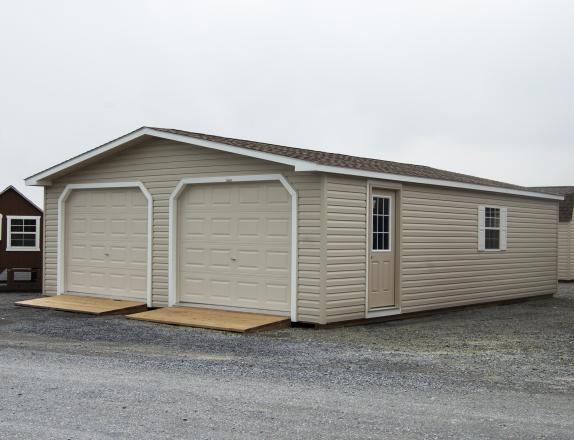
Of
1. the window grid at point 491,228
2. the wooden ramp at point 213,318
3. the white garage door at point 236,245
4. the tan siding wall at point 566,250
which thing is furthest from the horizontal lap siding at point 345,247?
the tan siding wall at point 566,250

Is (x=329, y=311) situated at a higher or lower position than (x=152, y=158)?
lower

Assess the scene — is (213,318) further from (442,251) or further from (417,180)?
(442,251)

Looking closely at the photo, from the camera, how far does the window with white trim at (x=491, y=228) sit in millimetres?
15477

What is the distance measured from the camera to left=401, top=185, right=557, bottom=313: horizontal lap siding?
43.7 ft

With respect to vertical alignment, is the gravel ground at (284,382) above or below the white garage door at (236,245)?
below

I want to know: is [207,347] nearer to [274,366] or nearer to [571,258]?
[274,366]

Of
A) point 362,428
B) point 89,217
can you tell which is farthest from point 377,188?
point 362,428

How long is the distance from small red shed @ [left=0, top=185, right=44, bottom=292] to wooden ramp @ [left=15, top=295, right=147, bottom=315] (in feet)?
12.4

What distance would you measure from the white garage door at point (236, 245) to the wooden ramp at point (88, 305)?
3.34ft

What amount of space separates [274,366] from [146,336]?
3046 millimetres

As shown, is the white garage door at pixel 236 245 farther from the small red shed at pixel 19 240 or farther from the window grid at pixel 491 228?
the small red shed at pixel 19 240

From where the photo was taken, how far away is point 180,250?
13.2 meters

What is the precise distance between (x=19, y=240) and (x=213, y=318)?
341 inches

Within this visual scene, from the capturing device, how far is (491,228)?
1591cm
